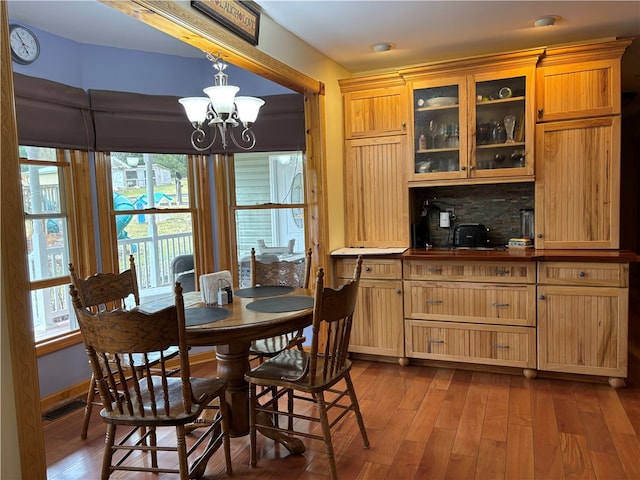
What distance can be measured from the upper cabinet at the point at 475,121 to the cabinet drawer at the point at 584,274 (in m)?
0.72

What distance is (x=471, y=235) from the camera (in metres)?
4.02

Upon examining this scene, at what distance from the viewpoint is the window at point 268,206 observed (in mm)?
4160

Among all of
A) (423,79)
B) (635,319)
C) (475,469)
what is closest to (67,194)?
(423,79)

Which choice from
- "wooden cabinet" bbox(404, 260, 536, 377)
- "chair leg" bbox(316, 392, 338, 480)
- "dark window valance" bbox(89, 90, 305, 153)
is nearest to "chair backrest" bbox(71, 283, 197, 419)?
"chair leg" bbox(316, 392, 338, 480)

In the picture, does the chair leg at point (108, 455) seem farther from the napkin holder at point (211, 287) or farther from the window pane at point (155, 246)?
Answer: the window pane at point (155, 246)

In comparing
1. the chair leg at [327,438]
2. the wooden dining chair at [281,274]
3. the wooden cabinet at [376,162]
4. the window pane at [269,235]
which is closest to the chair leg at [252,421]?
the chair leg at [327,438]

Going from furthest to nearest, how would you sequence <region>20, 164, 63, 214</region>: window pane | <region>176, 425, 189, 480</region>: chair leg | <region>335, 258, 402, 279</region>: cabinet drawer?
<region>335, 258, 402, 279</region>: cabinet drawer
<region>20, 164, 63, 214</region>: window pane
<region>176, 425, 189, 480</region>: chair leg

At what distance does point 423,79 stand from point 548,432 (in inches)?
104

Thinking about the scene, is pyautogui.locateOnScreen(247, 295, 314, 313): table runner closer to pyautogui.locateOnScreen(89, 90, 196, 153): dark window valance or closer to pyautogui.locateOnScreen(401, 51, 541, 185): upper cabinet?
pyautogui.locateOnScreen(401, 51, 541, 185): upper cabinet

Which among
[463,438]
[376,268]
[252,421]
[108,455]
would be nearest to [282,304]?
[252,421]

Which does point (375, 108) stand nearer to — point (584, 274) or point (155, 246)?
point (584, 274)

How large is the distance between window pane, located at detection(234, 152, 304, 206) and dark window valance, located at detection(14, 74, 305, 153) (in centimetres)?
13

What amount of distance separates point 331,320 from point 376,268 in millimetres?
1655

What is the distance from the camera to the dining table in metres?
2.18
